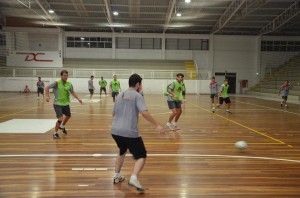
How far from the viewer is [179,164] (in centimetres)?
569

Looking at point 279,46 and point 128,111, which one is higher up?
point 279,46

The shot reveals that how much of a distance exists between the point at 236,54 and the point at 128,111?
37.3 m

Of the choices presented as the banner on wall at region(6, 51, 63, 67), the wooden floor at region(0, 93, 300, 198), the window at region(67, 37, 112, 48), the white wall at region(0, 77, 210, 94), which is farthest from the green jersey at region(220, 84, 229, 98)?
the banner on wall at region(6, 51, 63, 67)

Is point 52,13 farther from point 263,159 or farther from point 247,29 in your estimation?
point 263,159

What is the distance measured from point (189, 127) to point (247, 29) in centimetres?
2988

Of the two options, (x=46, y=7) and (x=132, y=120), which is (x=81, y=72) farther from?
(x=132, y=120)

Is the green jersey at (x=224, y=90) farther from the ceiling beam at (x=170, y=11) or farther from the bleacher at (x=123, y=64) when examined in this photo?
the bleacher at (x=123, y=64)

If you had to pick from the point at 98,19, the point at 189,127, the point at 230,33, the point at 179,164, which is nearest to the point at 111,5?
the point at 98,19

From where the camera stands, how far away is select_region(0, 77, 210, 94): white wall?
3325cm

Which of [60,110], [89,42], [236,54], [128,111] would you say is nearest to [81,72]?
[89,42]

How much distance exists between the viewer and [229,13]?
97.9 ft

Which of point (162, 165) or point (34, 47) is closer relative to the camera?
point (162, 165)

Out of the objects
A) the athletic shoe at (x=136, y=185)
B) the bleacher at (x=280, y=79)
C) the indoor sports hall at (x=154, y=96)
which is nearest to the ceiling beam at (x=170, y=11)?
the indoor sports hall at (x=154, y=96)

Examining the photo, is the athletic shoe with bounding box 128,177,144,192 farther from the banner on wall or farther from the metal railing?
the banner on wall
